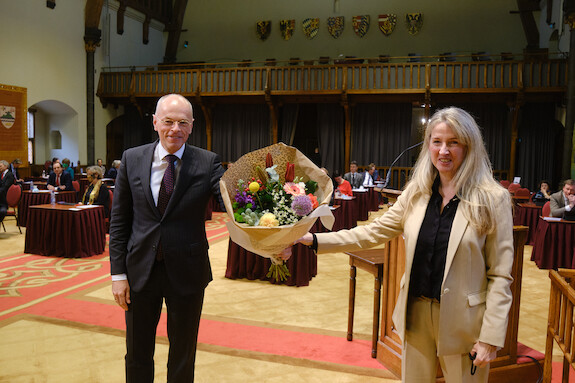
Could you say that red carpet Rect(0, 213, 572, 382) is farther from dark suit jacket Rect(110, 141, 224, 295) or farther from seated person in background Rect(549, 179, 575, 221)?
seated person in background Rect(549, 179, 575, 221)

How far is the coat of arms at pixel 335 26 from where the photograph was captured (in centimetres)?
1555

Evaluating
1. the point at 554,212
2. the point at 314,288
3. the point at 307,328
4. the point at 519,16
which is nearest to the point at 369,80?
the point at 519,16

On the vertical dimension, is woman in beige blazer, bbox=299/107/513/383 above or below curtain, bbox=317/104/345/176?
below

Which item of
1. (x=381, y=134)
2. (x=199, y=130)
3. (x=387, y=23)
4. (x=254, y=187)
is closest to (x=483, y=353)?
(x=254, y=187)

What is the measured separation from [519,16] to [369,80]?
19.3 feet

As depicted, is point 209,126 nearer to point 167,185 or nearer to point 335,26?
point 335,26

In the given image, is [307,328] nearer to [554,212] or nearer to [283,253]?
[283,253]

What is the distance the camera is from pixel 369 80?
12461 mm

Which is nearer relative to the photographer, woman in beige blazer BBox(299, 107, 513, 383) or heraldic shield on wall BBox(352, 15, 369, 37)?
woman in beige blazer BBox(299, 107, 513, 383)

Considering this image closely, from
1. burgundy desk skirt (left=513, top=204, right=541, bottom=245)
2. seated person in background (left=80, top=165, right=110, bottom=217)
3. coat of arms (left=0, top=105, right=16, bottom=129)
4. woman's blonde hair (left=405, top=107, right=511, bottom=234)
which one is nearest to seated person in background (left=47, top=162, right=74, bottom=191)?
seated person in background (left=80, top=165, right=110, bottom=217)

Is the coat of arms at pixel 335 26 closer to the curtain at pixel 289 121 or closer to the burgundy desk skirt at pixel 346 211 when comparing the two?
the curtain at pixel 289 121

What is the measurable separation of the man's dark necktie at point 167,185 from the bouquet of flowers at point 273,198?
0.26 m

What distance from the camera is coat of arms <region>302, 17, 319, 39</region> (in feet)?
51.8

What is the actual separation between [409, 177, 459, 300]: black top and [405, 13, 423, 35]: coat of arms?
48.7ft
